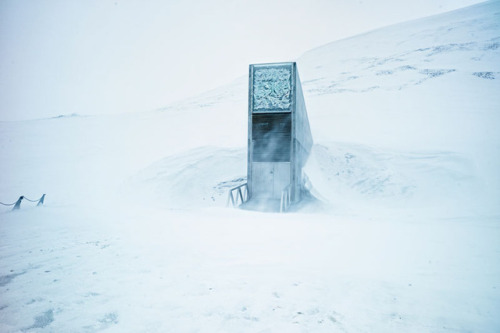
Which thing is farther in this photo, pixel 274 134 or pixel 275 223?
pixel 274 134

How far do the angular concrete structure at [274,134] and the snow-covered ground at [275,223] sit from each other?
79.1 inches

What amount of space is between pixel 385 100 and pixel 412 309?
28.9 metres

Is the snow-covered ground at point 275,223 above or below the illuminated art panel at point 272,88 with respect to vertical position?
below

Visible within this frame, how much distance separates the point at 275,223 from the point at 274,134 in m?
6.59

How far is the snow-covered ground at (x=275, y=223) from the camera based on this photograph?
316 cm

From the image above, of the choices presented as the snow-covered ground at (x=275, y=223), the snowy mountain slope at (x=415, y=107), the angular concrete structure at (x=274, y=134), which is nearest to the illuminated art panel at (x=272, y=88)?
the angular concrete structure at (x=274, y=134)

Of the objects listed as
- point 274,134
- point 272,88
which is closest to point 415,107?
point 274,134

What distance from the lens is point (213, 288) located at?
367 cm

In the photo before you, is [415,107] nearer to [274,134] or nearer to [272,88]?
[274,134]

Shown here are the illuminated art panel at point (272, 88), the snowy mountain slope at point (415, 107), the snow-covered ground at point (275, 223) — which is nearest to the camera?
the snow-covered ground at point (275, 223)

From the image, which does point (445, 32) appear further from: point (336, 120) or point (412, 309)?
point (412, 309)

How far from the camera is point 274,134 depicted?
43.7 ft

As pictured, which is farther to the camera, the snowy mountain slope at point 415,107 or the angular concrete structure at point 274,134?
the snowy mountain slope at point 415,107

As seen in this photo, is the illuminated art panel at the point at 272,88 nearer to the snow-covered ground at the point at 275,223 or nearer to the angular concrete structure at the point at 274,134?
the angular concrete structure at the point at 274,134
